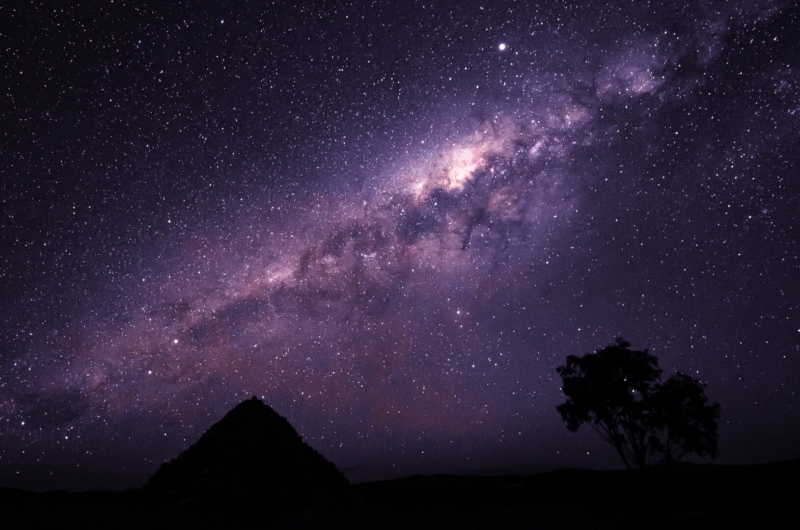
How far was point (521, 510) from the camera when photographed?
11367mm

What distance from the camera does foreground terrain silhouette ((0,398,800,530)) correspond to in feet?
31.4

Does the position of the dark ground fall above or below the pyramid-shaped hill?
below

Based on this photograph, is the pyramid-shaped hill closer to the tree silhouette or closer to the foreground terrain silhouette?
the foreground terrain silhouette

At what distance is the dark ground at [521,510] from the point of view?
9055mm

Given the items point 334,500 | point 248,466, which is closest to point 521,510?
point 334,500

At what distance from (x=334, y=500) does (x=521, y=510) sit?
593 centimetres

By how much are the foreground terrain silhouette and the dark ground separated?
27 millimetres

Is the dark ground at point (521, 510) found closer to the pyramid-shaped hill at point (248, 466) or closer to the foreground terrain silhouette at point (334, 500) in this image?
the foreground terrain silhouette at point (334, 500)

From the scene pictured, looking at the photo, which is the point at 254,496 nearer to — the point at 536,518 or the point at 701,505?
the point at 536,518

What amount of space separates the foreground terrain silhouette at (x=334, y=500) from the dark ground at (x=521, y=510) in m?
0.03

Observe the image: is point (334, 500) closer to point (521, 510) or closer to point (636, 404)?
point (521, 510)

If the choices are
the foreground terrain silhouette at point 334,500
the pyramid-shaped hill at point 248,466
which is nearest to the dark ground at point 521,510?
the foreground terrain silhouette at point 334,500

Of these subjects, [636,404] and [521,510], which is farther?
[636,404]

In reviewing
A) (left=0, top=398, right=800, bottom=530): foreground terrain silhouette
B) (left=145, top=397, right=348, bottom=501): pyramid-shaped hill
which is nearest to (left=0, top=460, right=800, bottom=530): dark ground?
(left=0, top=398, right=800, bottom=530): foreground terrain silhouette
